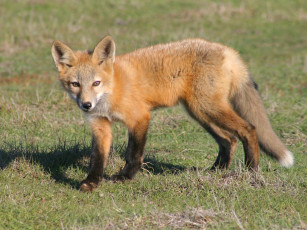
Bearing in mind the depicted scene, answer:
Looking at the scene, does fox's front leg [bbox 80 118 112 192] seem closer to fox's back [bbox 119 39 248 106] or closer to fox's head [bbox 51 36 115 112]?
fox's head [bbox 51 36 115 112]

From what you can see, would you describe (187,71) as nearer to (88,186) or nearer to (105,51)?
(105,51)

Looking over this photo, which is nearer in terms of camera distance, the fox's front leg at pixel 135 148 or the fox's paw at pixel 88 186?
the fox's paw at pixel 88 186

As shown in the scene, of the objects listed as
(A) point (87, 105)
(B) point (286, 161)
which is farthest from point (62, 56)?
(B) point (286, 161)

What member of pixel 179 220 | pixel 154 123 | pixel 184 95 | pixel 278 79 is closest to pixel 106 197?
pixel 179 220

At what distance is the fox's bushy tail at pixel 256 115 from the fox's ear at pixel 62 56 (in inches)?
75.0

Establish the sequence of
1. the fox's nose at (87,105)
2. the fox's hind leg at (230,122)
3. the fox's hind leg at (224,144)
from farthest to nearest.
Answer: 1. the fox's hind leg at (224,144)
2. the fox's hind leg at (230,122)
3. the fox's nose at (87,105)

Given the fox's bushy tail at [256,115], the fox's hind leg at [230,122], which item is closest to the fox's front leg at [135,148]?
the fox's hind leg at [230,122]

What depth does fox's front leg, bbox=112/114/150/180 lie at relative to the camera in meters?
4.91

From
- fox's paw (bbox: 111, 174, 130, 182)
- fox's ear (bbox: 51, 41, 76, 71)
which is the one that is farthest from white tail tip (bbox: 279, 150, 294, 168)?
fox's ear (bbox: 51, 41, 76, 71)

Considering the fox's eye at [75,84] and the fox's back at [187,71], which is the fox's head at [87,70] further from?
the fox's back at [187,71]

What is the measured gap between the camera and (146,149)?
6.22 metres

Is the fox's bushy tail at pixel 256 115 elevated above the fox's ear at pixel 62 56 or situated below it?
below

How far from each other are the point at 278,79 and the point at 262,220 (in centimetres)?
603

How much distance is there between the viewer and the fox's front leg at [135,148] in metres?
4.91
